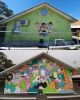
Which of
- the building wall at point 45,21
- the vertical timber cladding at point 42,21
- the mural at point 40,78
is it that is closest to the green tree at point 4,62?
the mural at point 40,78

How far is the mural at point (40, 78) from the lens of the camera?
671cm

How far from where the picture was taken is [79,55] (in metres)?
14.9

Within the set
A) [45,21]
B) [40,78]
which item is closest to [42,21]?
[45,21]

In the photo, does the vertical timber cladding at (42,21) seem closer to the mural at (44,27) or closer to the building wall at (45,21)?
the building wall at (45,21)

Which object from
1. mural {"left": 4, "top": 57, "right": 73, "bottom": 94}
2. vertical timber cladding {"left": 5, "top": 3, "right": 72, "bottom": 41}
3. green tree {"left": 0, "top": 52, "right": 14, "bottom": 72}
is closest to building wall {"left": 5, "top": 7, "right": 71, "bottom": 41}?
vertical timber cladding {"left": 5, "top": 3, "right": 72, "bottom": 41}

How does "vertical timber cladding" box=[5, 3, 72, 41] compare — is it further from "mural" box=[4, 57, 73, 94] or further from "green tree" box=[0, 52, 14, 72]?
"mural" box=[4, 57, 73, 94]

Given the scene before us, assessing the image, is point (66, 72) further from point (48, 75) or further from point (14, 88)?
point (14, 88)

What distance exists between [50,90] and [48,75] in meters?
0.41

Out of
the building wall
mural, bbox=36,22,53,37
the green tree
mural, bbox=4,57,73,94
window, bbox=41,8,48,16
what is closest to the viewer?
mural, bbox=4,57,73,94

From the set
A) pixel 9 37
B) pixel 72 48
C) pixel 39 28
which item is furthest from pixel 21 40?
pixel 72 48

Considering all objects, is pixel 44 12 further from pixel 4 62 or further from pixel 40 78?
pixel 40 78

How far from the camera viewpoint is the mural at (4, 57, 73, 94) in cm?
671

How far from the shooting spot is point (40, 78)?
690 centimetres

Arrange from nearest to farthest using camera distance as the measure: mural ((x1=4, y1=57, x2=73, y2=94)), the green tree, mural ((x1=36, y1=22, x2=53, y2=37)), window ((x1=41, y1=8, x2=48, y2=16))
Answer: mural ((x1=4, y1=57, x2=73, y2=94))
the green tree
mural ((x1=36, y1=22, x2=53, y2=37))
window ((x1=41, y1=8, x2=48, y2=16))
